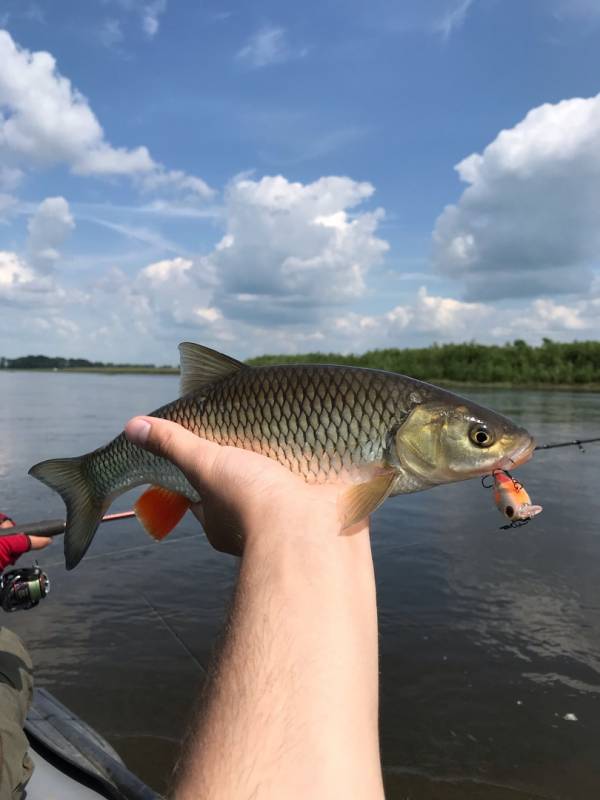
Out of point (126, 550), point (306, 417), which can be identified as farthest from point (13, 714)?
point (126, 550)

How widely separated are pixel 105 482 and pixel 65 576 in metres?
→ 5.48

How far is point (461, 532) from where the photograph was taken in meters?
9.88

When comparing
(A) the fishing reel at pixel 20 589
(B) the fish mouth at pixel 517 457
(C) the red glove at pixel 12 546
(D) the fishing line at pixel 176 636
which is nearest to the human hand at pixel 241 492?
(B) the fish mouth at pixel 517 457

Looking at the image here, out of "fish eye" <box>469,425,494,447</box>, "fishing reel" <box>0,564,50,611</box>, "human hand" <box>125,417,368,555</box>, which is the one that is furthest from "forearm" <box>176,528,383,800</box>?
"fishing reel" <box>0,564,50,611</box>

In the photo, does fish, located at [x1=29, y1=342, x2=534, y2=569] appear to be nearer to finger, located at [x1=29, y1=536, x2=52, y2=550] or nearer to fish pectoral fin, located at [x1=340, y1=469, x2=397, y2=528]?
fish pectoral fin, located at [x1=340, y1=469, x2=397, y2=528]

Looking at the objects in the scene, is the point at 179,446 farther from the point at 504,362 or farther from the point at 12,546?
the point at 504,362

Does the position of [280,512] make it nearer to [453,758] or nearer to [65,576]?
[453,758]

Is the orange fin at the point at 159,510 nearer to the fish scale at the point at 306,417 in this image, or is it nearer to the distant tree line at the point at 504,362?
the fish scale at the point at 306,417

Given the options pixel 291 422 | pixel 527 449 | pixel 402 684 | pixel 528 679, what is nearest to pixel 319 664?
pixel 291 422

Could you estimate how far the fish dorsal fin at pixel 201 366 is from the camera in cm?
288

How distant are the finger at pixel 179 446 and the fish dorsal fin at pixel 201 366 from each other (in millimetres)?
461

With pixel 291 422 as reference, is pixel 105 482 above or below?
below

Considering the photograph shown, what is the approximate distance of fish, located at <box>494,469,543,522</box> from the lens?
8.59 ft

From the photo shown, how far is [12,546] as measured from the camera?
4.97 meters
